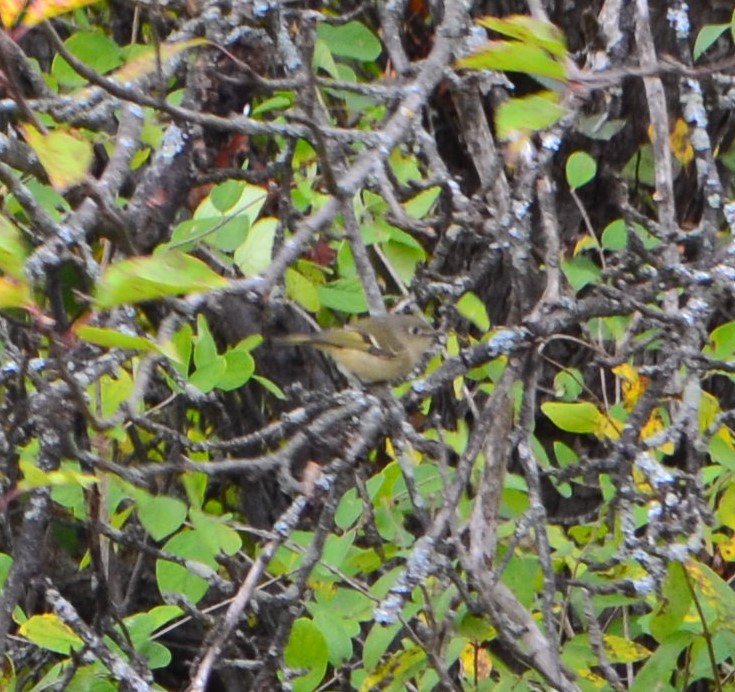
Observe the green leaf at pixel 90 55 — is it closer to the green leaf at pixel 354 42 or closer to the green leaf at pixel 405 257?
the green leaf at pixel 354 42

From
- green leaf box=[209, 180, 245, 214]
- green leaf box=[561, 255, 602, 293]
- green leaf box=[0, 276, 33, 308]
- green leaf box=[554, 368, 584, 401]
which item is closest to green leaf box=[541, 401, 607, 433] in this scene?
green leaf box=[561, 255, 602, 293]

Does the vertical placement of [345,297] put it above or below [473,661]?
above

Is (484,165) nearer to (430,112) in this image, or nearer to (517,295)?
(517,295)

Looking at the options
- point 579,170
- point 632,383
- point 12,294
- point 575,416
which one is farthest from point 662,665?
point 12,294

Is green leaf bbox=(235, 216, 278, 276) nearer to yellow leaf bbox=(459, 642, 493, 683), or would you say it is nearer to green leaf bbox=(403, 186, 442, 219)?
green leaf bbox=(403, 186, 442, 219)

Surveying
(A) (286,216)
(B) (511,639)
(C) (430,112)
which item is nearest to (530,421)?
(B) (511,639)

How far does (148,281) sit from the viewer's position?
132 cm

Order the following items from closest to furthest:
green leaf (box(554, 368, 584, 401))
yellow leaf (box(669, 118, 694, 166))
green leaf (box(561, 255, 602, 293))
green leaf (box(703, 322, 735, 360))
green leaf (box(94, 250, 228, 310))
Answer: green leaf (box(94, 250, 228, 310)) < green leaf (box(703, 322, 735, 360)) < green leaf (box(561, 255, 602, 293)) < yellow leaf (box(669, 118, 694, 166)) < green leaf (box(554, 368, 584, 401))

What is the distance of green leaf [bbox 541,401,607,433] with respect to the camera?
8.16 feet

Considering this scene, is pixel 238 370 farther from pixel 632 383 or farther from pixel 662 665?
pixel 662 665

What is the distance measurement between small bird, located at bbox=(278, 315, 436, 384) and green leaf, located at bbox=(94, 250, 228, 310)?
156 cm

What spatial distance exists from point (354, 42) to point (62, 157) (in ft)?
5.47

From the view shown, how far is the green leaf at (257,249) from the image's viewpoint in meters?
2.72

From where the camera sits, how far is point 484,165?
9.69 ft
